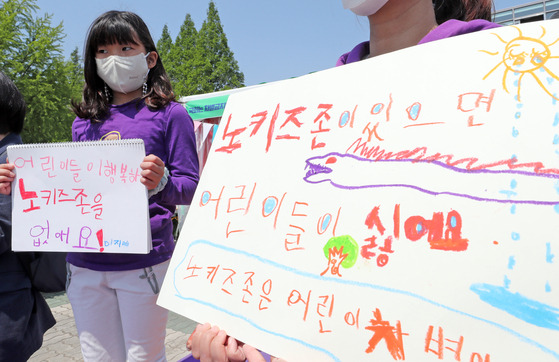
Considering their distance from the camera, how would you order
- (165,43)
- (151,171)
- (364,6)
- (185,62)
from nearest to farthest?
1. (364,6)
2. (151,171)
3. (185,62)
4. (165,43)

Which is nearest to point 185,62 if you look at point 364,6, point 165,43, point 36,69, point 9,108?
point 165,43

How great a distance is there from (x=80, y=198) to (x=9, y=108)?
0.84 meters

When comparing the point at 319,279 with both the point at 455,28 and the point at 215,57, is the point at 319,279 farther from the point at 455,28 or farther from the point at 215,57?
the point at 215,57

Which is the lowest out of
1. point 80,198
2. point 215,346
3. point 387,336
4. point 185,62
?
point 215,346

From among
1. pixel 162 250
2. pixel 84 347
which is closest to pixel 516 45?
pixel 162 250

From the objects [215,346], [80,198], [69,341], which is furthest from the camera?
[69,341]

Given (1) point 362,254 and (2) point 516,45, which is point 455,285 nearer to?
(1) point 362,254

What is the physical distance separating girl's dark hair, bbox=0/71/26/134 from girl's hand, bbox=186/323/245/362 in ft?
5.50

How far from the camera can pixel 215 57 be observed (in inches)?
1060

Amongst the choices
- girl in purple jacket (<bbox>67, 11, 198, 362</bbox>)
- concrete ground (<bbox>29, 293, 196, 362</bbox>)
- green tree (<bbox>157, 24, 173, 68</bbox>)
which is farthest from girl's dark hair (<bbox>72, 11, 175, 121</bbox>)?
green tree (<bbox>157, 24, 173, 68</bbox>)

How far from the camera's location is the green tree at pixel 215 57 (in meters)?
26.6

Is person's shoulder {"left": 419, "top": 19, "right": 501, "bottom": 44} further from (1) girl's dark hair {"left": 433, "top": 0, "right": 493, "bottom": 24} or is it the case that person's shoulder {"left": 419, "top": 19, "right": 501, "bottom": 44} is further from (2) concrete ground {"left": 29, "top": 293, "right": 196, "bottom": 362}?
(2) concrete ground {"left": 29, "top": 293, "right": 196, "bottom": 362}

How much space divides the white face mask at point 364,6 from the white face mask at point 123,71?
100 centimetres

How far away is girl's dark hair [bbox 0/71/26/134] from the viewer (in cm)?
194
